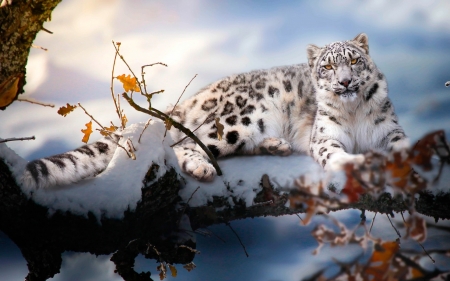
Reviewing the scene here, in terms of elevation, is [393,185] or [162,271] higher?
[393,185]

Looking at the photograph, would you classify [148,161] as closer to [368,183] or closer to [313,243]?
[313,243]

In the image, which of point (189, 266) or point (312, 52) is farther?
point (312, 52)

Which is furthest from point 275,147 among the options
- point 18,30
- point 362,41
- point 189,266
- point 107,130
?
point 18,30

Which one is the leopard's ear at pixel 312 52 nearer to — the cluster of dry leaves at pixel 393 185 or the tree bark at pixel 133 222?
the tree bark at pixel 133 222

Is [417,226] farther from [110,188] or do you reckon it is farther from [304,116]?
[304,116]

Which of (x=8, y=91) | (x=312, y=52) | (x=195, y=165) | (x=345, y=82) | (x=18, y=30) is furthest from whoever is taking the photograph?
(x=312, y=52)

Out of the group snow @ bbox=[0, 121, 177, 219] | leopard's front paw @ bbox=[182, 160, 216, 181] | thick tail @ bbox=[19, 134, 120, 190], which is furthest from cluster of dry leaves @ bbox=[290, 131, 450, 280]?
leopard's front paw @ bbox=[182, 160, 216, 181]
